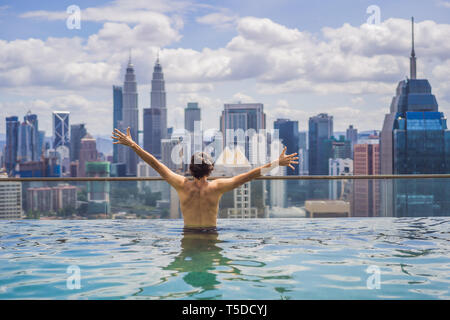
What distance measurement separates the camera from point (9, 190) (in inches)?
227

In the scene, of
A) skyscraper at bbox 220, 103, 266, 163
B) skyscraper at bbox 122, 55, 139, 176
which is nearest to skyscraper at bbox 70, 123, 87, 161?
skyscraper at bbox 122, 55, 139, 176

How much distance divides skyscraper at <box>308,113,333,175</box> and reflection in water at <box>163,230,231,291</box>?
196 ft

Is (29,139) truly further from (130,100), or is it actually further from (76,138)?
(130,100)

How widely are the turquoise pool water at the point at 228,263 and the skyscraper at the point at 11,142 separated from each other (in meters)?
53.6

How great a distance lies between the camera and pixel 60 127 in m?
60.4

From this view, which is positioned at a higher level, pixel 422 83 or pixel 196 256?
pixel 422 83

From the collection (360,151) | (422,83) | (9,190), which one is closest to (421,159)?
(360,151)

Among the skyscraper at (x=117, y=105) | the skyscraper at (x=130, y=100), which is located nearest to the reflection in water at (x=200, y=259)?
the skyscraper at (x=130, y=100)

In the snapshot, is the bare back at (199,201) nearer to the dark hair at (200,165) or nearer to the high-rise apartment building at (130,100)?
the dark hair at (200,165)

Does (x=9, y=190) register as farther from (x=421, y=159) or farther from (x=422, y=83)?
(x=422, y=83)

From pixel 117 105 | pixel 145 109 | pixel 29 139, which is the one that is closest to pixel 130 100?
pixel 117 105

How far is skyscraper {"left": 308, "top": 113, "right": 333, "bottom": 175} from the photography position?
222ft

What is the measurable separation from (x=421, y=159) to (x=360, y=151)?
828 centimetres

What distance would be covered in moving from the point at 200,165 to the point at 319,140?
6745cm
